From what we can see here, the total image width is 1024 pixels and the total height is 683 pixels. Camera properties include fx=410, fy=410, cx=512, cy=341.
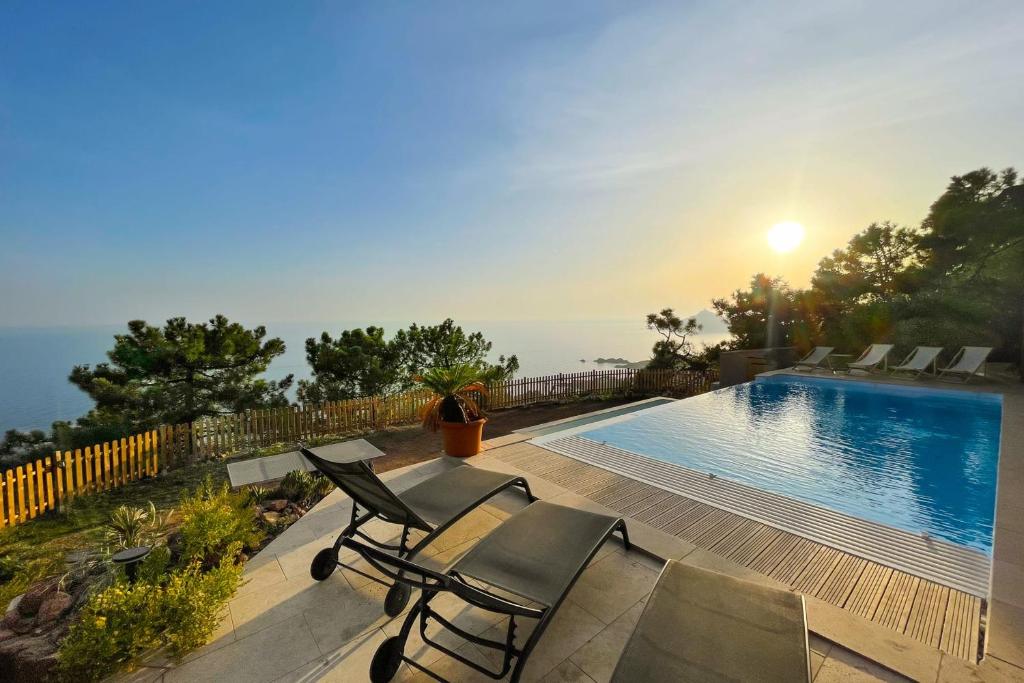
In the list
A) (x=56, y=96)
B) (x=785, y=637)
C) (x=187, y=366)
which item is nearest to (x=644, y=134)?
(x=785, y=637)

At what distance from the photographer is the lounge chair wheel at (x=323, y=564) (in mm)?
2898

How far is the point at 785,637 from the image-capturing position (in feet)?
5.85

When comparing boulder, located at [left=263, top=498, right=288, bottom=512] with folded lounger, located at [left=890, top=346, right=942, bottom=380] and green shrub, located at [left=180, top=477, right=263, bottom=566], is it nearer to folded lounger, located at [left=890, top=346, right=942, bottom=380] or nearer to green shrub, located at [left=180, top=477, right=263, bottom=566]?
green shrub, located at [left=180, top=477, right=263, bottom=566]

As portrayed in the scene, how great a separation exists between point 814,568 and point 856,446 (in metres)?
5.28

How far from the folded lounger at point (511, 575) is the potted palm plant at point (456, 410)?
7.94ft

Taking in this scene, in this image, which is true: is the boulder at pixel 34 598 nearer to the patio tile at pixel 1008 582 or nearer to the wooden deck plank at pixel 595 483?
the wooden deck plank at pixel 595 483

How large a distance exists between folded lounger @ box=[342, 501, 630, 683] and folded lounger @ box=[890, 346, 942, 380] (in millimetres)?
14189

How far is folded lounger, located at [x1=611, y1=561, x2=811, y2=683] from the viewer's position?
160 cm

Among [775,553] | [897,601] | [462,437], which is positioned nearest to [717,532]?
[775,553]

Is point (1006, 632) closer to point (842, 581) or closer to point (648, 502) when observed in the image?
point (842, 581)

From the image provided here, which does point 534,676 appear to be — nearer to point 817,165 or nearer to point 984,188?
point 817,165

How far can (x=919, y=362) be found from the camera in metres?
12.2

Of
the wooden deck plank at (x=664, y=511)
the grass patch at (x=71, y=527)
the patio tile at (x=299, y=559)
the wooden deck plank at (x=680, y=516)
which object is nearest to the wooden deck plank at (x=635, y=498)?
the wooden deck plank at (x=664, y=511)

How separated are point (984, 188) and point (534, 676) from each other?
24.9 meters
